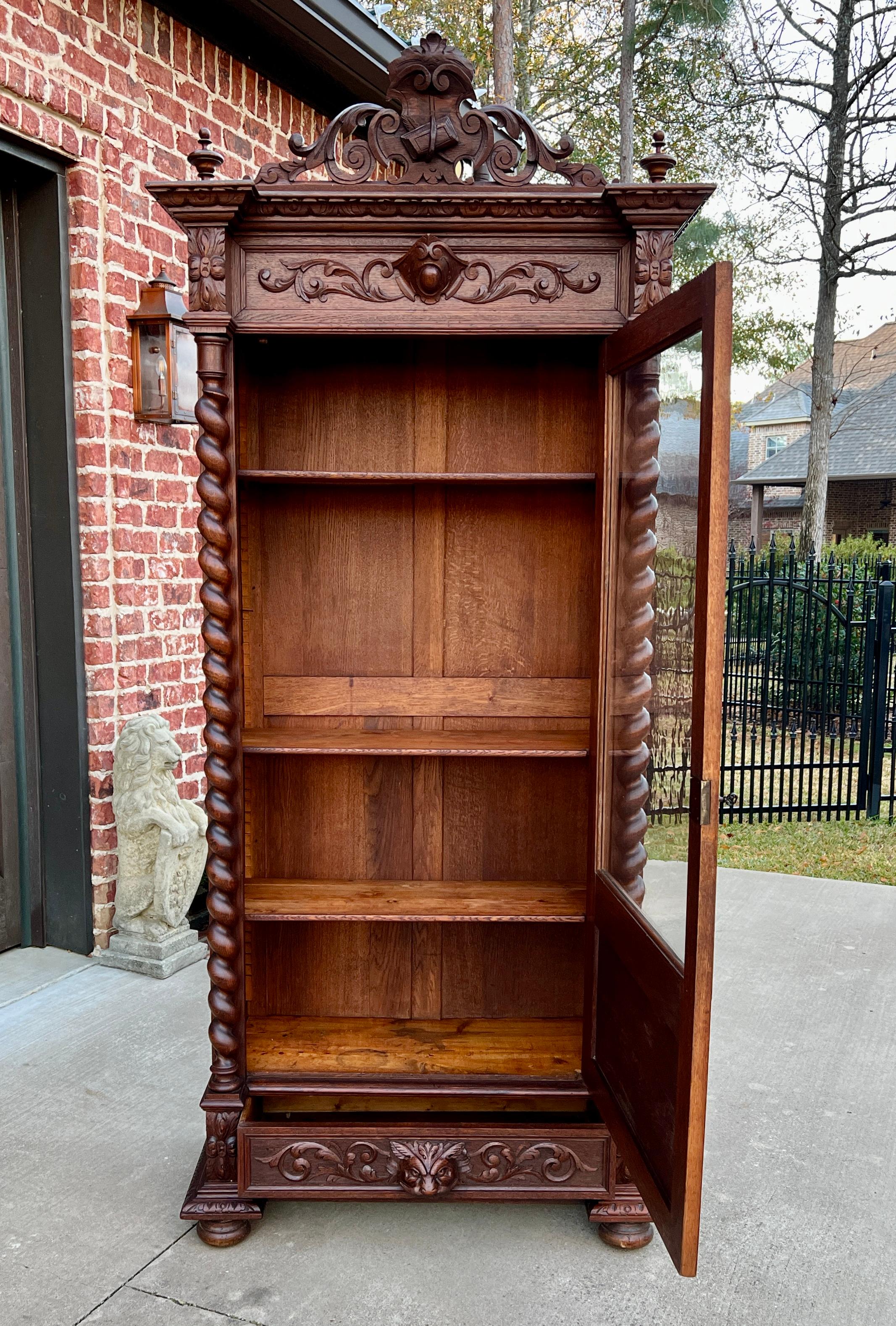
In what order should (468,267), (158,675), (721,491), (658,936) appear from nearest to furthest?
1. (721,491)
2. (658,936)
3. (468,267)
4. (158,675)

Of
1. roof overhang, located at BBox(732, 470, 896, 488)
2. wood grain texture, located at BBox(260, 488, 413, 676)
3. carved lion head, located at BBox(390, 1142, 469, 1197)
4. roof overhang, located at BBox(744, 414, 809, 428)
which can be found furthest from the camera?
roof overhang, located at BBox(744, 414, 809, 428)

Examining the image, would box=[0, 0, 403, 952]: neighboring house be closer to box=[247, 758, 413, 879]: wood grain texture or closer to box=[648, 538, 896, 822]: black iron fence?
box=[247, 758, 413, 879]: wood grain texture

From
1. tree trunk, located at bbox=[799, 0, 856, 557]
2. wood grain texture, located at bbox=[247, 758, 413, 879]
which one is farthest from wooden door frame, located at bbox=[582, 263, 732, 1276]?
tree trunk, located at bbox=[799, 0, 856, 557]

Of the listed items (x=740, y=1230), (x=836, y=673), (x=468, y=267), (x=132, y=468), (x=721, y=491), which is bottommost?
(x=740, y=1230)

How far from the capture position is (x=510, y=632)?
2.62 meters

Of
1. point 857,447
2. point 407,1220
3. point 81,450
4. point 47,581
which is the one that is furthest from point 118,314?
point 857,447

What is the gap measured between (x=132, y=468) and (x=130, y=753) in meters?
0.99

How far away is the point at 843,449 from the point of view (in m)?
18.1

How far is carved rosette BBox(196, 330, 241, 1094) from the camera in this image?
2.11 meters

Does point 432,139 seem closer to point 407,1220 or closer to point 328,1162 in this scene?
point 328,1162

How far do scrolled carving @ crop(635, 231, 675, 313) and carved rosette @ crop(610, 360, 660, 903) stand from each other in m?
0.16

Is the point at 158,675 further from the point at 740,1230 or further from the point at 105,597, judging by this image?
the point at 740,1230

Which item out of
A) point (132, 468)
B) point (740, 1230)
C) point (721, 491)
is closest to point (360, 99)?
point (132, 468)

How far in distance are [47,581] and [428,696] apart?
1.58 meters
